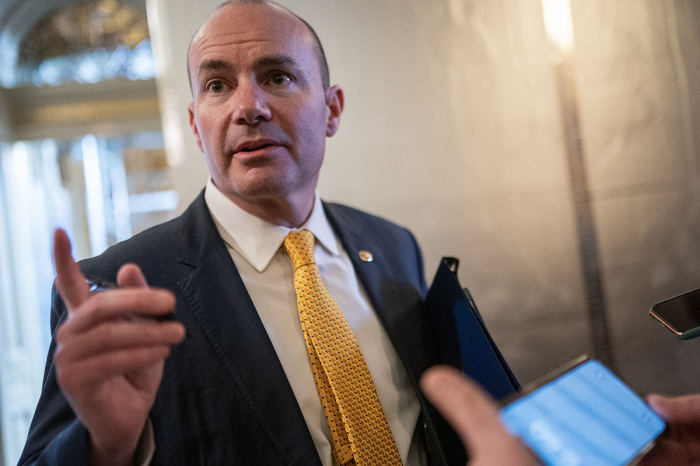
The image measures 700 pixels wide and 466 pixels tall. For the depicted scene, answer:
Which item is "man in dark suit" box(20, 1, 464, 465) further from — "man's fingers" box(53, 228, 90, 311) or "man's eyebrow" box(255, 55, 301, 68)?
"man's fingers" box(53, 228, 90, 311)

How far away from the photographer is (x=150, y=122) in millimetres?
2361

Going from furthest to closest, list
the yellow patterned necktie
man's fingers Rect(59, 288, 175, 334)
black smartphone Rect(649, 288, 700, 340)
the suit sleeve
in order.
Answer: the yellow patterned necktie → black smartphone Rect(649, 288, 700, 340) → the suit sleeve → man's fingers Rect(59, 288, 175, 334)

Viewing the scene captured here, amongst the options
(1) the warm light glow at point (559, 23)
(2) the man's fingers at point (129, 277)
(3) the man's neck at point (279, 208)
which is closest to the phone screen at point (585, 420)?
(2) the man's fingers at point (129, 277)

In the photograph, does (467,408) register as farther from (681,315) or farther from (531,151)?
(531,151)

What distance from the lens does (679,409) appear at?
2.73 feet

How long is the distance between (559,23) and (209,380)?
183 centimetres

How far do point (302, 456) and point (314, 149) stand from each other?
0.75 metres

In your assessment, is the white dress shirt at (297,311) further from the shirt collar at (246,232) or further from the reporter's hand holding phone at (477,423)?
the reporter's hand holding phone at (477,423)

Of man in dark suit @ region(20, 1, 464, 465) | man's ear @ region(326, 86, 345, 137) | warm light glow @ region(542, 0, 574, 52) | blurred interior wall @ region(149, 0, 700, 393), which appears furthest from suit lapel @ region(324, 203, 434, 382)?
warm light glow @ region(542, 0, 574, 52)

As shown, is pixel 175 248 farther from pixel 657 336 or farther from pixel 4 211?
pixel 657 336

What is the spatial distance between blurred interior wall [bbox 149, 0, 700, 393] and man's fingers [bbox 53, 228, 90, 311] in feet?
3.54

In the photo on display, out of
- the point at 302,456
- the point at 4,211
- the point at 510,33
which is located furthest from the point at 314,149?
the point at 4,211

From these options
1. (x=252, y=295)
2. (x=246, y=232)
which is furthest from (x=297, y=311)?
(x=246, y=232)

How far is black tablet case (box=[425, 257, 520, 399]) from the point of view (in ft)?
3.29
